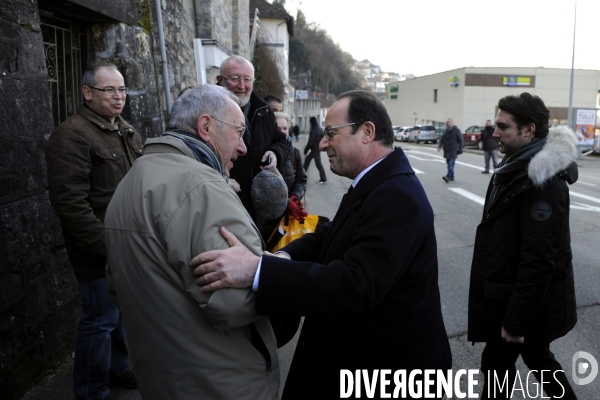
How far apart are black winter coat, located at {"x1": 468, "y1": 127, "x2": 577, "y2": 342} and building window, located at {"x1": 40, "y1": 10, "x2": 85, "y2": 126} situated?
3.62 meters

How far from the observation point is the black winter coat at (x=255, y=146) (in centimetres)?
362

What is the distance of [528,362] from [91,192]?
2.78 m

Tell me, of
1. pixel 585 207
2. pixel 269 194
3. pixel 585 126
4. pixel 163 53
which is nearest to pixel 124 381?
pixel 269 194

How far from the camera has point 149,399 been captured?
1824 millimetres

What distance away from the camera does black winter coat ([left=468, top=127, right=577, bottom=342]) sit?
8.39 ft

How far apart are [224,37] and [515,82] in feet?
139

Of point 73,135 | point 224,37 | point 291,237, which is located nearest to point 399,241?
point 291,237

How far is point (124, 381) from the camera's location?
3.45m

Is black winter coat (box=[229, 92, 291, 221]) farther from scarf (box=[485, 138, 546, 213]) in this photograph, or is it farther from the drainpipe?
the drainpipe

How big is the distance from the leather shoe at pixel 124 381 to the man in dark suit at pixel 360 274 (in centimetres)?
175

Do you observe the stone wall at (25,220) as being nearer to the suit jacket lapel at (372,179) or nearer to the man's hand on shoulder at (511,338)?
the suit jacket lapel at (372,179)

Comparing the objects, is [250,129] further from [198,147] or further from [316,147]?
[316,147]

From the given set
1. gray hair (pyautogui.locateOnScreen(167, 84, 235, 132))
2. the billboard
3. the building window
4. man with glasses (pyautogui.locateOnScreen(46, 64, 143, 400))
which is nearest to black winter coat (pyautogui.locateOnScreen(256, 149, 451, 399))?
gray hair (pyautogui.locateOnScreen(167, 84, 235, 132))

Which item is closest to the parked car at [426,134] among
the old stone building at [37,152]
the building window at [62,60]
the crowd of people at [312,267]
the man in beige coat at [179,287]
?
the old stone building at [37,152]
